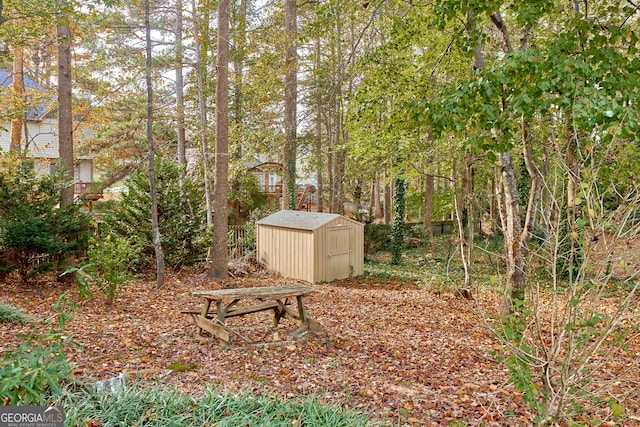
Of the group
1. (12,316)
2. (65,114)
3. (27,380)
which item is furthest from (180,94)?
(27,380)

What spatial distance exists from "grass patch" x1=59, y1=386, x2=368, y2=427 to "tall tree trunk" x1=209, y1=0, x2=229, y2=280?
569cm

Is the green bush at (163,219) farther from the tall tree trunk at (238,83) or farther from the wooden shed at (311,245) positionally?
the tall tree trunk at (238,83)

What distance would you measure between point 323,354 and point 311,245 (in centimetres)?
550

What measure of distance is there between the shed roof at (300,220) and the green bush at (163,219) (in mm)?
2080

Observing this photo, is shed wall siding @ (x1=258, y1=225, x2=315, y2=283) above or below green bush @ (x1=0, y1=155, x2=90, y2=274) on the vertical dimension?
below

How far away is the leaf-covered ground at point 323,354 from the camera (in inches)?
142

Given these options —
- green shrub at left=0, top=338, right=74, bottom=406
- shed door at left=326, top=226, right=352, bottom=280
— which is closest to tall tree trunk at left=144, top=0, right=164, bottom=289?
shed door at left=326, top=226, right=352, bottom=280

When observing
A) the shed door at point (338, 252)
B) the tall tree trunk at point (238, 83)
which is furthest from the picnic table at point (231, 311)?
the tall tree trunk at point (238, 83)

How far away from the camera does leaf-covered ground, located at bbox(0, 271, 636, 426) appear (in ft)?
11.8

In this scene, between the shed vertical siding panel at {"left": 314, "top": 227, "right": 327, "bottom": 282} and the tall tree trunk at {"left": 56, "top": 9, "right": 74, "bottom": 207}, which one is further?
the shed vertical siding panel at {"left": 314, "top": 227, "right": 327, "bottom": 282}

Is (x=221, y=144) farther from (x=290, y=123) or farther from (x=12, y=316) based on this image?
(x=290, y=123)

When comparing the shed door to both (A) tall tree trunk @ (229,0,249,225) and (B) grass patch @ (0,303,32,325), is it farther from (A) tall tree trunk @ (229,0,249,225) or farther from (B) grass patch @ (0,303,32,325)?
(B) grass patch @ (0,303,32,325)

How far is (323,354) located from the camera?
15.9 ft

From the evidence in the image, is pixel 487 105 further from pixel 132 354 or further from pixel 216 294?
pixel 132 354
